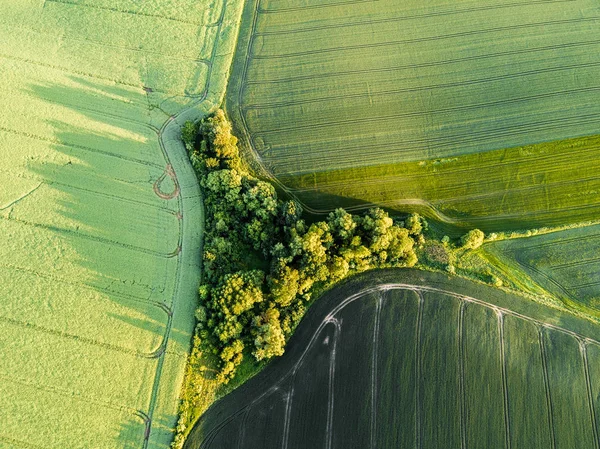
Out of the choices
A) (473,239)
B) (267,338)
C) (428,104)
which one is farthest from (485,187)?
(267,338)

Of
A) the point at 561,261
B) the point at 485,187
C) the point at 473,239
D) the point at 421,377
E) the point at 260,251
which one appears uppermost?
the point at 485,187

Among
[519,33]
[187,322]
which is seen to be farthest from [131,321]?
[519,33]

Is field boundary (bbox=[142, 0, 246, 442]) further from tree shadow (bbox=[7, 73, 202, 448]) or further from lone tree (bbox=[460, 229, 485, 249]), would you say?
lone tree (bbox=[460, 229, 485, 249])

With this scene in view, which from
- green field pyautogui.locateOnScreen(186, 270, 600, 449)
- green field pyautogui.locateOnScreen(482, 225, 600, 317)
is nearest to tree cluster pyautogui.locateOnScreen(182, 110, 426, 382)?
green field pyautogui.locateOnScreen(186, 270, 600, 449)

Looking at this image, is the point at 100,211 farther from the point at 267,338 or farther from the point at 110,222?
the point at 267,338

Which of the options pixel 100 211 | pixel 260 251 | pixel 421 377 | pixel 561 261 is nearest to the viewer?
pixel 421 377

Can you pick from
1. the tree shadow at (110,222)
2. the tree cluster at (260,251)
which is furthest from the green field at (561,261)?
the tree shadow at (110,222)
